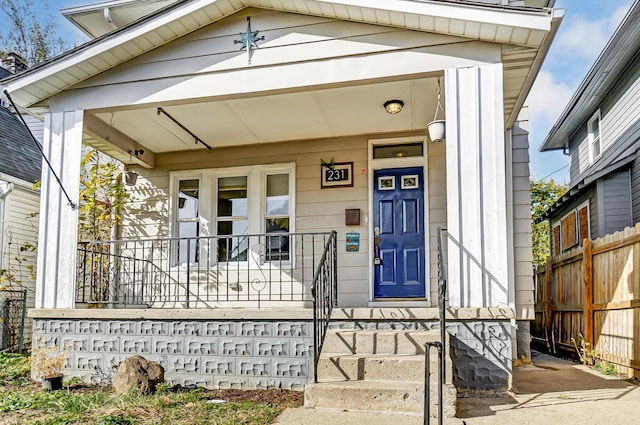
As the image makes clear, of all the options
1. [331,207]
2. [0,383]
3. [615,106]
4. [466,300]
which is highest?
[615,106]

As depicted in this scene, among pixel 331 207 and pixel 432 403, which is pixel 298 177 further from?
pixel 432 403

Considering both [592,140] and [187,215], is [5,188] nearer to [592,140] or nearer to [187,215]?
[187,215]

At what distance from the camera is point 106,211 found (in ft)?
26.8

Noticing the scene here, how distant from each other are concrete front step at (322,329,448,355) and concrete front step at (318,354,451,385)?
0.53 feet

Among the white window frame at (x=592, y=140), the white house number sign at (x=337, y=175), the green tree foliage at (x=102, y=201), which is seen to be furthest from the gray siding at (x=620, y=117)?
the green tree foliage at (x=102, y=201)

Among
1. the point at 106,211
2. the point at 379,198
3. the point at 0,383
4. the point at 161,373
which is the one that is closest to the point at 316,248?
the point at 379,198

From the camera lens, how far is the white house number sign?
724 cm

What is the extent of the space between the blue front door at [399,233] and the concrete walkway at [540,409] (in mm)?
1977

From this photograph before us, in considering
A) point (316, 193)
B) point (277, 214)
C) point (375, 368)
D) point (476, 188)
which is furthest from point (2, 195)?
point (476, 188)

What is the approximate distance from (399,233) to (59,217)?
4.13 m

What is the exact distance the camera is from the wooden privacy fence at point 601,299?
552 centimetres

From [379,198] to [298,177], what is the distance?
1.20 meters

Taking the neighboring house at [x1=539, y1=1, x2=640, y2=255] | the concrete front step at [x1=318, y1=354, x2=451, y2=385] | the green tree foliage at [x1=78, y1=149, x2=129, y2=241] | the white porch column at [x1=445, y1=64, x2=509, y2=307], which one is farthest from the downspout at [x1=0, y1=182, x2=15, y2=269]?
the neighboring house at [x1=539, y1=1, x2=640, y2=255]

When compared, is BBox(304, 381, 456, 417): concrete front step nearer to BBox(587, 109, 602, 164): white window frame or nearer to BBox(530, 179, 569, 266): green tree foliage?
BBox(587, 109, 602, 164): white window frame
